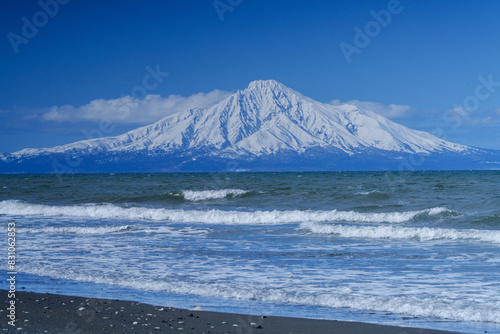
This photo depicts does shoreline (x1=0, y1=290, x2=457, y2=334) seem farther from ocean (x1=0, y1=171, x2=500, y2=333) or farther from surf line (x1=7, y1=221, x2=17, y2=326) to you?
ocean (x1=0, y1=171, x2=500, y2=333)

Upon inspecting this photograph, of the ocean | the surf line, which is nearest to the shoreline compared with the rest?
the surf line

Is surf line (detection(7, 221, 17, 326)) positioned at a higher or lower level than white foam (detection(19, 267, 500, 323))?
higher

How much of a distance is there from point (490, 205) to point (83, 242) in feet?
68.9

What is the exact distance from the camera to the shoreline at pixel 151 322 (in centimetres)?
748

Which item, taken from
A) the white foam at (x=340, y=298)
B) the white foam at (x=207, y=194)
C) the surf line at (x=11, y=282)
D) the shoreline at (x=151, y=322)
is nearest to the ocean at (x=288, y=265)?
the white foam at (x=340, y=298)

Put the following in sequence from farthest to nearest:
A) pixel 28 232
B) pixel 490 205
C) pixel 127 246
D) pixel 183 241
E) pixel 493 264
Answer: pixel 490 205
pixel 28 232
pixel 183 241
pixel 127 246
pixel 493 264

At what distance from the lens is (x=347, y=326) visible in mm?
7730

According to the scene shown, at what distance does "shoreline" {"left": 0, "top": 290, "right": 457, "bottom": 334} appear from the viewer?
24.5 feet

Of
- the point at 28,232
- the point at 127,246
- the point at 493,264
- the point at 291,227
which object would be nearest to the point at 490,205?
the point at 291,227

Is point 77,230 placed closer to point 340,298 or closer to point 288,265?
point 288,265

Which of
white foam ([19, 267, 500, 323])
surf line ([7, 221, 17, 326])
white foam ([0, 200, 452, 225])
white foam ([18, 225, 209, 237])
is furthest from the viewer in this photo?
white foam ([0, 200, 452, 225])

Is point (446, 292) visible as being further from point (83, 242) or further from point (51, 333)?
point (83, 242)

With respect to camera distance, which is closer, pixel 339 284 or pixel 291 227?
pixel 339 284

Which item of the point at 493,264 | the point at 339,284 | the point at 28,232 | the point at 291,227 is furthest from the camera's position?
the point at 291,227
